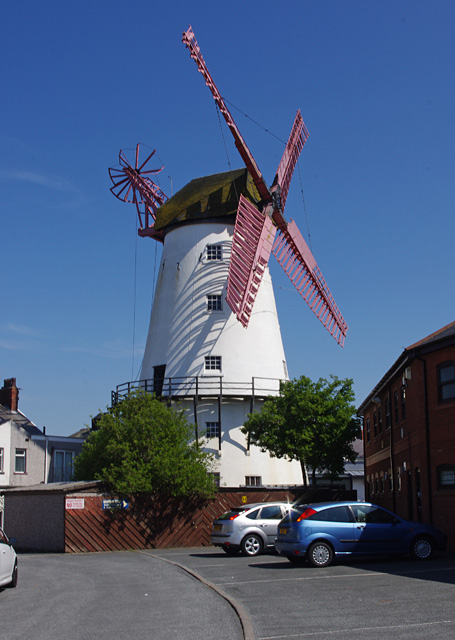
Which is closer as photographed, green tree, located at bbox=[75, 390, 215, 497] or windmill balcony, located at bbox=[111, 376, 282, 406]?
green tree, located at bbox=[75, 390, 215, 497]

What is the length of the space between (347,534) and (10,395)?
121 ft

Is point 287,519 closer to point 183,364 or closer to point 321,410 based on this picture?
point 321,410

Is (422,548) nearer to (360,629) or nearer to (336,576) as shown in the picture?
(336,576)

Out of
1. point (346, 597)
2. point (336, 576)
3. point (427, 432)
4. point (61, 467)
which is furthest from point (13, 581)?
point (61, 467)

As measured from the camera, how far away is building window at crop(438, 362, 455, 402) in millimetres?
22453

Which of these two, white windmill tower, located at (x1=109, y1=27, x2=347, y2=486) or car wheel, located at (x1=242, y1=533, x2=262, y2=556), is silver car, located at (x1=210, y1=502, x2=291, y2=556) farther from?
white windmill tower, located at (x1=109, y1=27, x2=347, y2=486)

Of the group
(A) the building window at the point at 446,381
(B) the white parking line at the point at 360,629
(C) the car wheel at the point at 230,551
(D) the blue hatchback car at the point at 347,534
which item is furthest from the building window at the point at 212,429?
(B) the white parking line at the point at 360,629

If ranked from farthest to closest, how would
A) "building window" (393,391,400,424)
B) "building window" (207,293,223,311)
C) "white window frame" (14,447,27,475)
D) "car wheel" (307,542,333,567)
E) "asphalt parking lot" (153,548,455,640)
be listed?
"white window frame" (14,447,27,475) → "building window" (207,293,223,311) → "building window" (393,391,400,424) → "car wheel" (307,542,333,567) → "asphalt parking lot" (153,548,455,640)

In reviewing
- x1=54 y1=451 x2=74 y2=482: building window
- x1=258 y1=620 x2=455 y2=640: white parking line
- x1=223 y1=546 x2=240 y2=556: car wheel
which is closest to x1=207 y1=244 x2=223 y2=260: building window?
x1=54 y1=451 x2=74 y2=482: building window

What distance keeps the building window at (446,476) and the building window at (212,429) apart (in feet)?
57.2

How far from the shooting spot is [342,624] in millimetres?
10523

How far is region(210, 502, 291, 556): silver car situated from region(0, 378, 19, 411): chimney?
30733 millimetres

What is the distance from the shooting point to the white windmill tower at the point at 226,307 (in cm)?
3844

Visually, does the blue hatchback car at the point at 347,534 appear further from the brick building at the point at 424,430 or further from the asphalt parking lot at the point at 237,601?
the brick building at the point at 424,430
